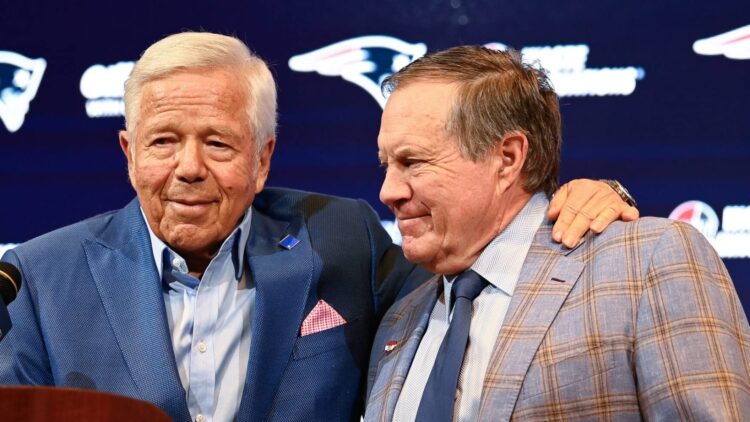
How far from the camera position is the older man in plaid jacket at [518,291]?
2266mm

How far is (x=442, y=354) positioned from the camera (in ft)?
8.29

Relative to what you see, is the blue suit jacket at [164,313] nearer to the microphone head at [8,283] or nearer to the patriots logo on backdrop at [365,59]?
the microphone head at [8,283]

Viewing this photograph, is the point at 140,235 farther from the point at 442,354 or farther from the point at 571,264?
the point at 571,264

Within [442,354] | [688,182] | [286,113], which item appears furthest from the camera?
[286,113]

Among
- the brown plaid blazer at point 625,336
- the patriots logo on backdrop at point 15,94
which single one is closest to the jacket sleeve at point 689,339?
the brown plaid blazer at point 625,336

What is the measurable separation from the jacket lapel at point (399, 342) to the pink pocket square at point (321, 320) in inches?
5.3

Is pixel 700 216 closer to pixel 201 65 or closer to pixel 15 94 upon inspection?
pixel 201 65

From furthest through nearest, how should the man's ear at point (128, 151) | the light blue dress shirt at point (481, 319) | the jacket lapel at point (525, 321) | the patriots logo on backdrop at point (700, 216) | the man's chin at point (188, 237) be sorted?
the patriots logo on backdrop at point (700, 216)
the man's ear at point (128, 151)
the man's chin at point (188, 237)
the light blue dress shirt at point (481, 319)
the jacket lapel at point (525, 321)

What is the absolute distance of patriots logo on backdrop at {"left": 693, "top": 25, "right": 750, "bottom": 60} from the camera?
3.53 meters

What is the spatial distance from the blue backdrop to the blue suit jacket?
72 cm

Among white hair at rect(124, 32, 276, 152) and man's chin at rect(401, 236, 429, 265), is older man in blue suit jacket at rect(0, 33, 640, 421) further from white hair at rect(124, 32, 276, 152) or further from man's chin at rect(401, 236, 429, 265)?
man's chin at rect(401, 236, 429, 265)

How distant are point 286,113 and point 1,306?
183cm

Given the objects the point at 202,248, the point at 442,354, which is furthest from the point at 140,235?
the point at 442,354

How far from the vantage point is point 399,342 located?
2.77 m
